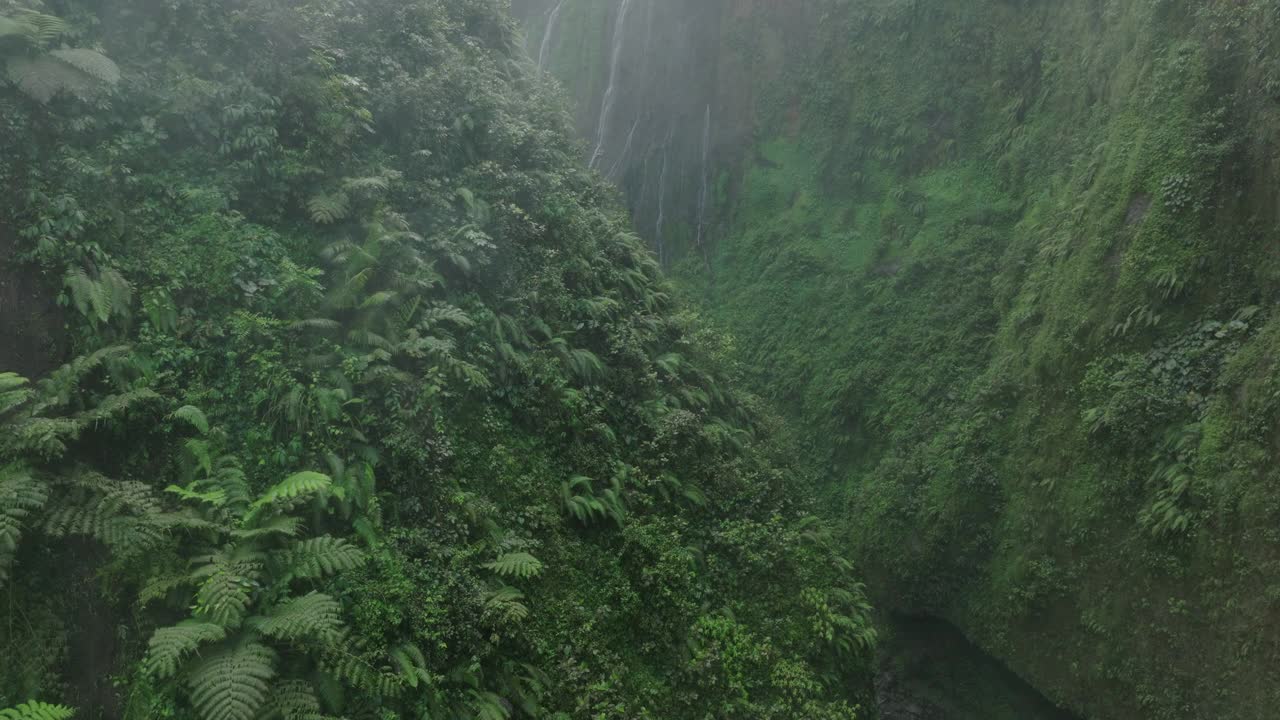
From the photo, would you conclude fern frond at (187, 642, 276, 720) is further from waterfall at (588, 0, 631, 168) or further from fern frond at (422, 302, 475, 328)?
waterfall at (588, 0, 631, 168)

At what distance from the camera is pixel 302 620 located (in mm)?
5801

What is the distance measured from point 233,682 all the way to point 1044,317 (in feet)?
48.0

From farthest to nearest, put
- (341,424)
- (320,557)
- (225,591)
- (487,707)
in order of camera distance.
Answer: (341,424) → (487,707) → (320,557) → (225,591)

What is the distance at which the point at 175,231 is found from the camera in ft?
27.8

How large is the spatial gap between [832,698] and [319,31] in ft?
36.1

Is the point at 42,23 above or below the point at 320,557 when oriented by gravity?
above

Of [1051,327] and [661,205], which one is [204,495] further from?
[661,205]

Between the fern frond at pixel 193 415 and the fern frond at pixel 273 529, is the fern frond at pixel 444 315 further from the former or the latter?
the fern frond at pixel 273 529

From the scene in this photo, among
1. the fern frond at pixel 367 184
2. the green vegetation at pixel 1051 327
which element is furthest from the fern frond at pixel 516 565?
the green vegetation at pixel 1051 327

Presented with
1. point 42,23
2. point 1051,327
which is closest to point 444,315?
point 42,23

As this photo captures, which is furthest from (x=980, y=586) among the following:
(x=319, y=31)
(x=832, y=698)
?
(x=319, y=31)

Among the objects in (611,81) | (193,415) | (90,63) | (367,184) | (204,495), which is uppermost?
(90,63)

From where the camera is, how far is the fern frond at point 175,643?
17.5 feet

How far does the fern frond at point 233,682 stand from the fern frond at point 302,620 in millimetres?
155
